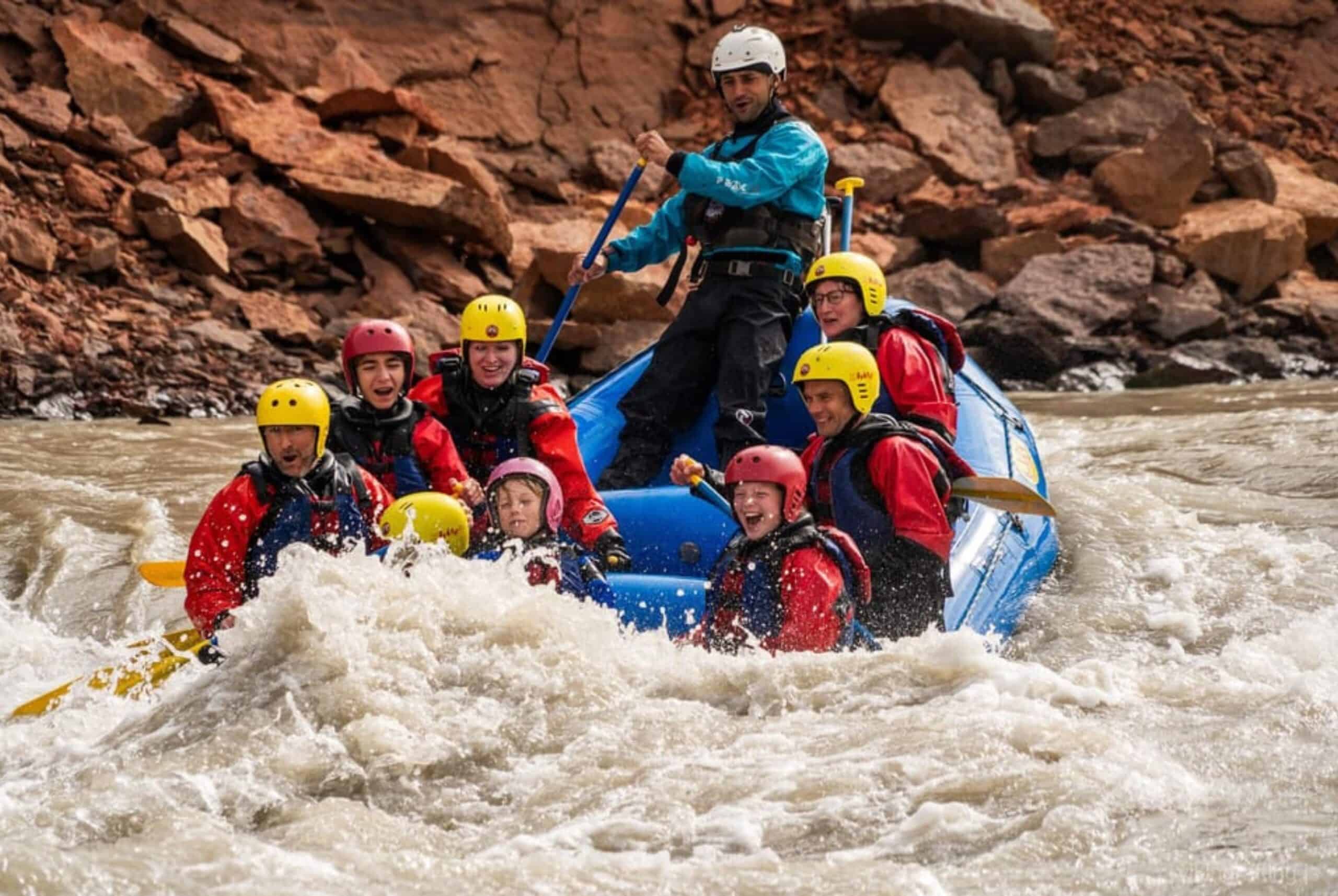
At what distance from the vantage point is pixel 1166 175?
17.1 metres

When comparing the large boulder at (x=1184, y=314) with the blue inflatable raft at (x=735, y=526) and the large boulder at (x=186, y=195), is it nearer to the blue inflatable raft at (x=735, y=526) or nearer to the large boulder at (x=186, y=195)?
the large boulder at (x=186, y=195)

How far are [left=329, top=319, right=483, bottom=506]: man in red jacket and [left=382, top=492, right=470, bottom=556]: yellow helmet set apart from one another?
0.53 m

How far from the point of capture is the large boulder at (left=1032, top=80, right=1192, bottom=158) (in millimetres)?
18438

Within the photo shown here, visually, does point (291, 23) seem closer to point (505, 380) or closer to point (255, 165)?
point (255, 165)

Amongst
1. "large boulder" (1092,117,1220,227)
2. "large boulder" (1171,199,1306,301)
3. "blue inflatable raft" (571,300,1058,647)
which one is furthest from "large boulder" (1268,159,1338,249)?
"blue inflatable raft" (571,300,1058,647)

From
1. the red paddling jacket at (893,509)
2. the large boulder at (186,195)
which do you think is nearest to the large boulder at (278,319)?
the large boulder at (186,195)

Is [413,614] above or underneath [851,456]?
underneath

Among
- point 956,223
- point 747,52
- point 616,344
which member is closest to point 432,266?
point 616,344

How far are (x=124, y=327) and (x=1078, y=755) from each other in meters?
10.1

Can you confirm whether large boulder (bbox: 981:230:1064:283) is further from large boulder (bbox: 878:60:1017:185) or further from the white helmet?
the white helmet

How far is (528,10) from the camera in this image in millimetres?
18172

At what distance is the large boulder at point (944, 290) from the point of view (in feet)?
50.3

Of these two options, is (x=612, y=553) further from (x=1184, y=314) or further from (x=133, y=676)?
(x=1184, y=314)

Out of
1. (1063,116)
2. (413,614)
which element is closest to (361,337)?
(413,614)
